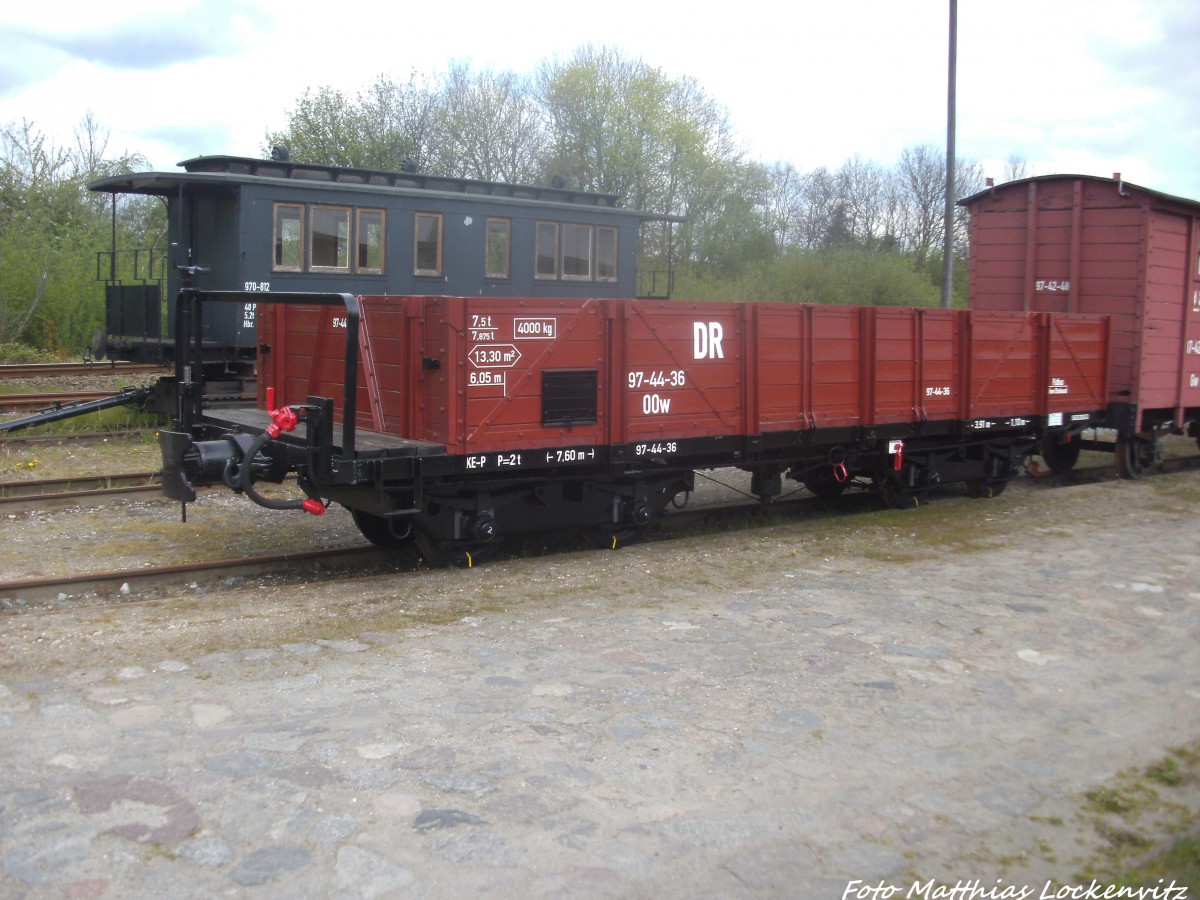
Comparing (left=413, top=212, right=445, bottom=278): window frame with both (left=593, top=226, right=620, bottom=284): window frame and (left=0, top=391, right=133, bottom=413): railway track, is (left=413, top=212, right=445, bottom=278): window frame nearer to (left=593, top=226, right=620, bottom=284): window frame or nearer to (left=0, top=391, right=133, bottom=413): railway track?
(left=593, top=226, right=620, bottom=284): window frame

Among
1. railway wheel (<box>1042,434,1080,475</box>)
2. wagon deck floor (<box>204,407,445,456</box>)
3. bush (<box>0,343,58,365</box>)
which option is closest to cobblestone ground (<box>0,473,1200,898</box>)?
wagon deck floor (<box>204,407,445,456</box>)

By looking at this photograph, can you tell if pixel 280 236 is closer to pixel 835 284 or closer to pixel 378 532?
pixel 378 532

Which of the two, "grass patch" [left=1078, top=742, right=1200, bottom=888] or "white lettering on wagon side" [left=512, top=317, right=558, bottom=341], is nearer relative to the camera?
"grass patch" [left=1078, top=742, right=1200, bottom=888]

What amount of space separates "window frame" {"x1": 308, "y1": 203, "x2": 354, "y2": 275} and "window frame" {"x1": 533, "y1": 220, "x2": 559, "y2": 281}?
2943 mm

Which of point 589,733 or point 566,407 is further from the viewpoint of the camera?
point 566,407

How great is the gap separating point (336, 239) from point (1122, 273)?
33.5ft

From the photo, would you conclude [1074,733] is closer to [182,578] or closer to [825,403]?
[825,403]

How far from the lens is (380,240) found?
15.2 m

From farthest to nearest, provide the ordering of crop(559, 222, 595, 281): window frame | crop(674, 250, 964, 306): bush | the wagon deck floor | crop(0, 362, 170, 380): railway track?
1. crop(674, 250, 964, 306): bush
2. crop(0, 362, 170, 380): railway track
3. crop(559, 222, 595, 281): window frame
4. the wagon deck floor

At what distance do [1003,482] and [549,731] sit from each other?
9144 millimetres

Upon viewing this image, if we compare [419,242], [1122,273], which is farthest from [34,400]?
[1122,273]

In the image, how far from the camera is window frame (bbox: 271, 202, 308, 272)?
14.4 m

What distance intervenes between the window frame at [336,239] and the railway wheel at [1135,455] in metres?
10.4

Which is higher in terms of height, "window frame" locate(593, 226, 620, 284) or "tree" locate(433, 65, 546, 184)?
"tree" locate(433, 65, 546, 184)
